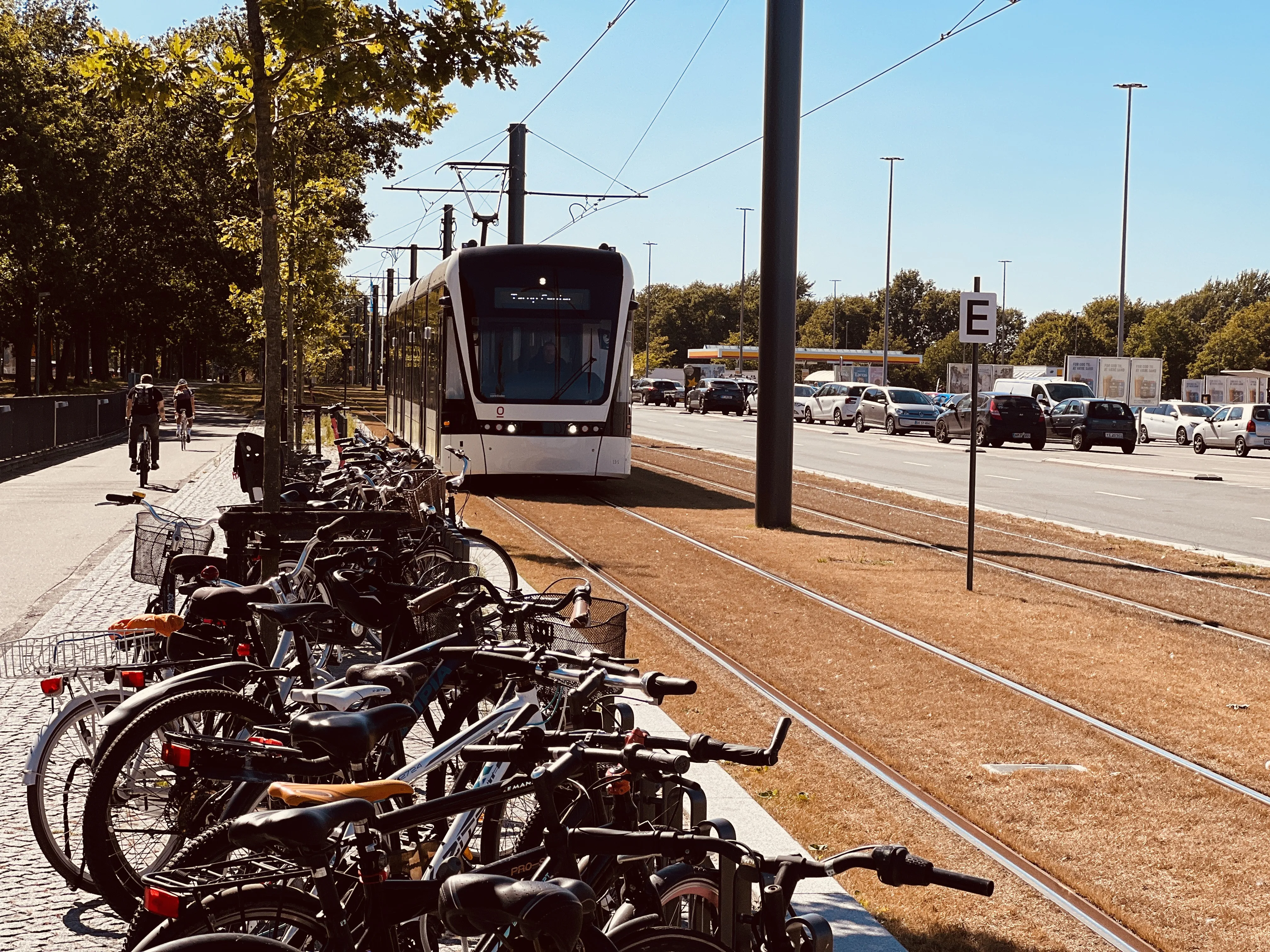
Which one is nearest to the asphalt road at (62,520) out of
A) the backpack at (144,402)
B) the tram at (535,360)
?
the backpack at (144,402)

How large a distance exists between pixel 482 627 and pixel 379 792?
8.12ft

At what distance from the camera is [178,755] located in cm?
338

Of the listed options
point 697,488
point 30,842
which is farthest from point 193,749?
point 697,488

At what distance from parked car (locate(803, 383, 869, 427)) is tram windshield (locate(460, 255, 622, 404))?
36.3m

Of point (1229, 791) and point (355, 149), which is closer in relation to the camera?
point (1229, 791)

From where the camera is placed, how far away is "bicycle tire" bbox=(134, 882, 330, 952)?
284 cm

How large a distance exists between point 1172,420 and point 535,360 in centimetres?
3563

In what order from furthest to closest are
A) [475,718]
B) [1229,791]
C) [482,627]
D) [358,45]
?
1. [358,45]
2. [1229,791]
3. [482,627]
4. [475,718]

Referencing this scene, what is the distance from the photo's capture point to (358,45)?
10.5 meters

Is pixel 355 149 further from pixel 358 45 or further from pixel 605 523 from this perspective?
pixel 358 45

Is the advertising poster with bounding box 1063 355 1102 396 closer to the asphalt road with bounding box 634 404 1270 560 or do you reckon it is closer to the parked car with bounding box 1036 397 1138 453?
the asphalt road with bounding box 634 404 1270 560

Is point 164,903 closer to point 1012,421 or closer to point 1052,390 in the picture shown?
point 1012,421

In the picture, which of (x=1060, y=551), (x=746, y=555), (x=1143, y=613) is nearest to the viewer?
(x=1143, y=613)

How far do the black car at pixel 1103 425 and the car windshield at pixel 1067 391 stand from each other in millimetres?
7549
